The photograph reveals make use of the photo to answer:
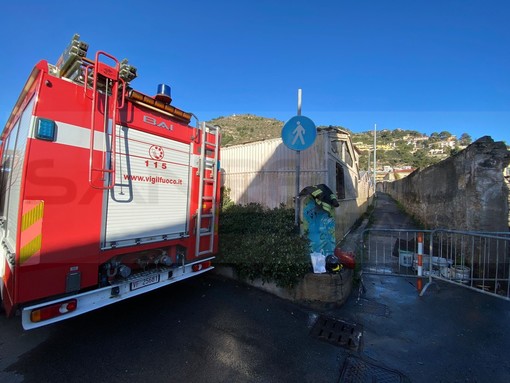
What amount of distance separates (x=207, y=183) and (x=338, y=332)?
3.10 m

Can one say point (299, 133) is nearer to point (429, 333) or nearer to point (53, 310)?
point (429, 333)

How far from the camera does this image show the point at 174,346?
323cm

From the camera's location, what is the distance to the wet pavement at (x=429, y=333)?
287cm

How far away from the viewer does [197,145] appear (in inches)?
173

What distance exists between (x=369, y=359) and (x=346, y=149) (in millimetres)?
8878

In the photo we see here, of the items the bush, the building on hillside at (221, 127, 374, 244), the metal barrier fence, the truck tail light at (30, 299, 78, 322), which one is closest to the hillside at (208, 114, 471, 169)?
the building on hillside at (221, 127, 374, 244)

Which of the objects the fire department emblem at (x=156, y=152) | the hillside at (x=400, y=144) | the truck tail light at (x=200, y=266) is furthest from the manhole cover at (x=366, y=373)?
the hillside at (x=400, y=144)

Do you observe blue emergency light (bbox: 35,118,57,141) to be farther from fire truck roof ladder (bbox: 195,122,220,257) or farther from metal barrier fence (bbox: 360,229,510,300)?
metal barrier fence (bbox: 360,229,510,300)

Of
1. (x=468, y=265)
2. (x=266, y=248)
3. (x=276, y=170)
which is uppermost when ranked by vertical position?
(x=276, y=170)

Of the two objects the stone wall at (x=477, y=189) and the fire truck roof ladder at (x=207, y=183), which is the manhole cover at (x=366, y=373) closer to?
the fire truck roof ladder at (x=207, y=183)

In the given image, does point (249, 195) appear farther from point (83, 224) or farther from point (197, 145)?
point (83, 224)

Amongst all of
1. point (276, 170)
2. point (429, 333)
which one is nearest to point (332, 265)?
point (429, 333)

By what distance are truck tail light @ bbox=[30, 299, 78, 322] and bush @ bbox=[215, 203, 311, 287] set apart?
9.57 ft

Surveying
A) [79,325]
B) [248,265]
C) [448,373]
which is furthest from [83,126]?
[448,373]
